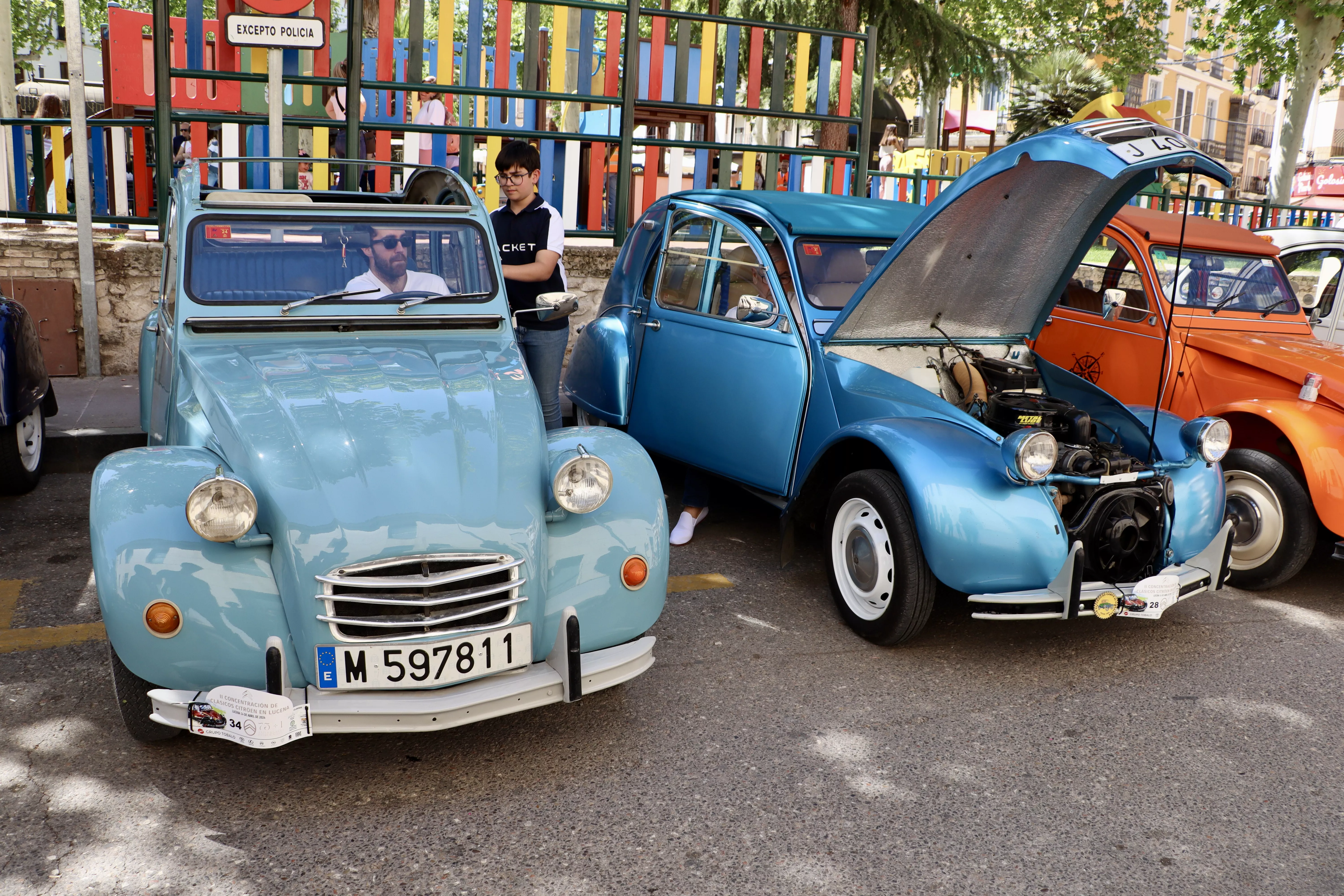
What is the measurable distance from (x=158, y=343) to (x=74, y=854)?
2.52m

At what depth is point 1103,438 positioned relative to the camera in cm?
→ 505

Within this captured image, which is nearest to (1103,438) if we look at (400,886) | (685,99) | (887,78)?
(400,886)

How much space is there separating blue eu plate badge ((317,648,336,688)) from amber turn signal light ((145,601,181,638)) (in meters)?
0.39

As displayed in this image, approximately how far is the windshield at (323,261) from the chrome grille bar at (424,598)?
1706 mm

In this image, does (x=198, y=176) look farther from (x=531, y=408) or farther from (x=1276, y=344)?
(x=1276, y=344)

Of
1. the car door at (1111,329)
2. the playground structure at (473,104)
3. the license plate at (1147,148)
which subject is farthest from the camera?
the playground structure at (473,104)

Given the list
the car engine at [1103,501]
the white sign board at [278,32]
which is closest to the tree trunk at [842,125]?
the white sign board at [278,32]

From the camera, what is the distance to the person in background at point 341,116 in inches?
349

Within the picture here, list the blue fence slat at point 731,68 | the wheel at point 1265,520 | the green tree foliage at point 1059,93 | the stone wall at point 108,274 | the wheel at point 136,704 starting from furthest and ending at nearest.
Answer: the green tree foliage at point 1059,93 → the blue fence slat at point 731,68 → the stone wall at point 108,274 → the wheel at point 1265,520 → the wheel at point 136,704

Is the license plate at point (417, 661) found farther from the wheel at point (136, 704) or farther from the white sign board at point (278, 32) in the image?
the white sign board at point (278, 32)

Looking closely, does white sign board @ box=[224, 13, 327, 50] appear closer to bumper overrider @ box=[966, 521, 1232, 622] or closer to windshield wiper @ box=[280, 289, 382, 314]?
windshield wiper @ box=[280, 289, 382, 314]

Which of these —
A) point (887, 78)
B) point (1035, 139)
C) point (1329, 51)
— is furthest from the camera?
point (887, 78)

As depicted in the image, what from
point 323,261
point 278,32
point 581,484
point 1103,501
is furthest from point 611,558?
point 278,32

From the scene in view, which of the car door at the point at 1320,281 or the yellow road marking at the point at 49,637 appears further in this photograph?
the car door at the point at 1320,281
